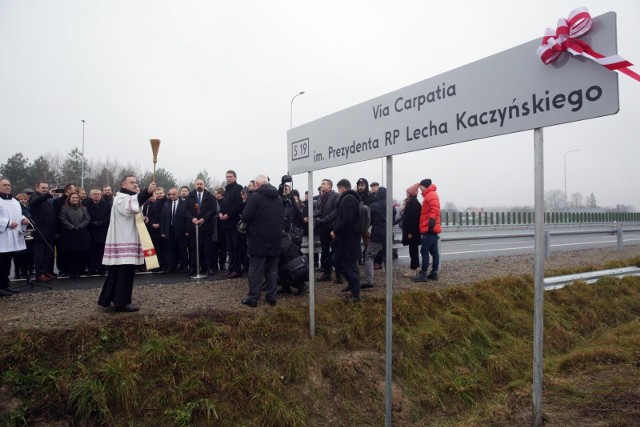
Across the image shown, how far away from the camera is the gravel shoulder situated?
18.1ft

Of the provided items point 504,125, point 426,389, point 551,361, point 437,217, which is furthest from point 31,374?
point 437,217

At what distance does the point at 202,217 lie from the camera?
9359mm

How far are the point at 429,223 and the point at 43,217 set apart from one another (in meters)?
7.77

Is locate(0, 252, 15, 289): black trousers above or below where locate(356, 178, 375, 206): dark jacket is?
below

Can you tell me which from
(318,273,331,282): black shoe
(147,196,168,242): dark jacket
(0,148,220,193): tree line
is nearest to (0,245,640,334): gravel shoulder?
(318,273,331,282): black shoe

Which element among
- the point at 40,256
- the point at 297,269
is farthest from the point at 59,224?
the point at 297,269

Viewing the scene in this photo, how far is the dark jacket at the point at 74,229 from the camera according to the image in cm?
879

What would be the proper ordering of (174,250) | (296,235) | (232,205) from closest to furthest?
(296,235) → (232,205) → (174,250)

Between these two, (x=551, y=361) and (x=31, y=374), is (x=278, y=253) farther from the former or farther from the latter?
(x=551, y=361)

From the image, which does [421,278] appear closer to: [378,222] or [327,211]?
[378,222]

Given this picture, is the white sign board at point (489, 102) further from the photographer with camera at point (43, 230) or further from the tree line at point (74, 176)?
the tree line at point (74, 176)

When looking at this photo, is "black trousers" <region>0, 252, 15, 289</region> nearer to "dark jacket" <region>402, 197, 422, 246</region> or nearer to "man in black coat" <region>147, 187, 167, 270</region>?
"man in black coat" <region>147, 187, 167, 270</region>

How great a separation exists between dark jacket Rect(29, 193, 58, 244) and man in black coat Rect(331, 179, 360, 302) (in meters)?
5.96

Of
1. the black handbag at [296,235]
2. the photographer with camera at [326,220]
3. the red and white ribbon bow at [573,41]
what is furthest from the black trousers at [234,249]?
the red and white ribbon bow at [573,41]
